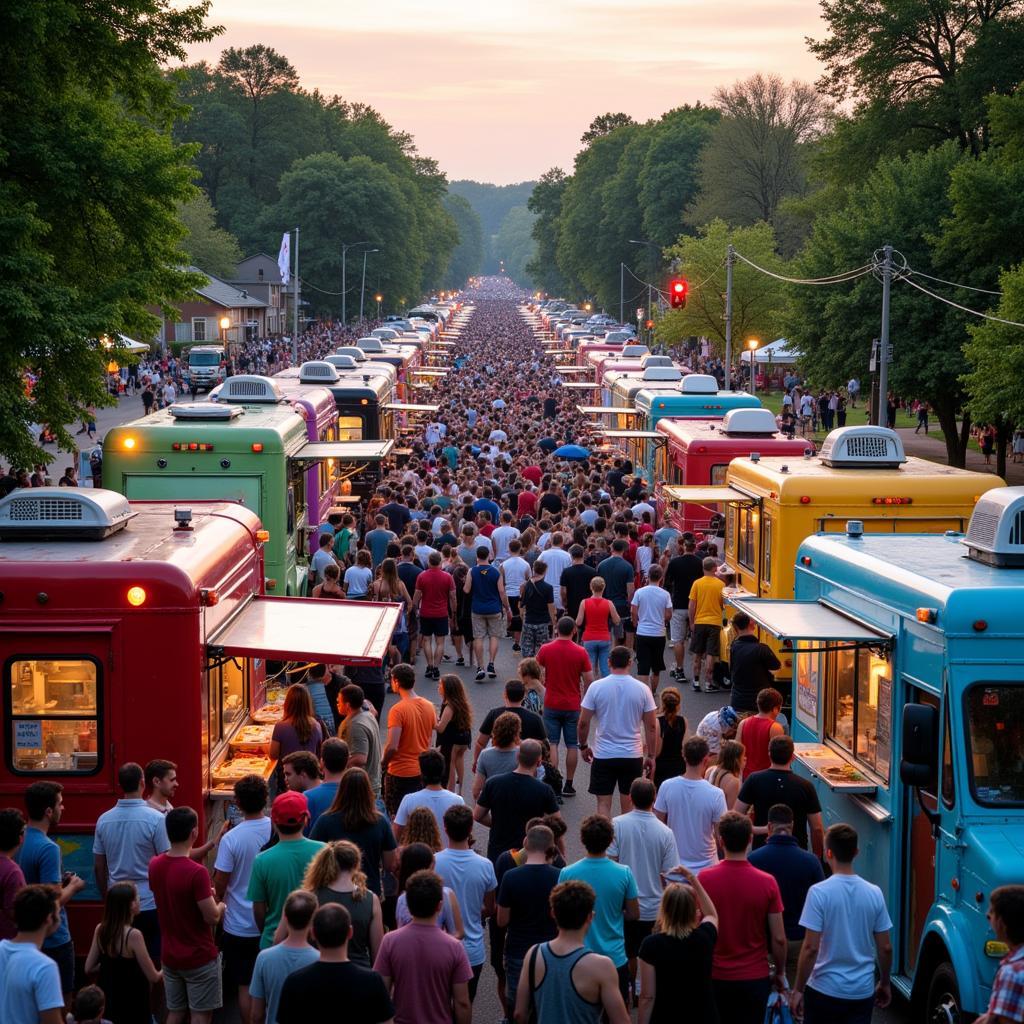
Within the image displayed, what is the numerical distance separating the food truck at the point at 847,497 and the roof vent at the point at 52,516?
672 cm

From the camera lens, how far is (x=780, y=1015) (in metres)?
7.45

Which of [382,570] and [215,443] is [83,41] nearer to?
[215,443]

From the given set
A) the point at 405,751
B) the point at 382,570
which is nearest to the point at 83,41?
the point at 382,570

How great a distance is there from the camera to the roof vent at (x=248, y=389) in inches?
880

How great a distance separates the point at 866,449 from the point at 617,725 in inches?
224

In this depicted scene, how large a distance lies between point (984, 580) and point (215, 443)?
1070cm

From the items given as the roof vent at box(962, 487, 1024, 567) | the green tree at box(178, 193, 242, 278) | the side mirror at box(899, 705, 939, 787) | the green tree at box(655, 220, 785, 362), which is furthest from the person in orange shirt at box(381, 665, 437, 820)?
the green tree at box(178, 193, 242, 278)

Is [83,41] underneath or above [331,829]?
above

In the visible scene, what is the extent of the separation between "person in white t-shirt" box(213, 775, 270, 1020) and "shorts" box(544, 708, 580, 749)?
5.31 metres

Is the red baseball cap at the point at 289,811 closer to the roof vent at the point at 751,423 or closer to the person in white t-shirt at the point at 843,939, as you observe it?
the person in white t-shirt at the point at 843,939

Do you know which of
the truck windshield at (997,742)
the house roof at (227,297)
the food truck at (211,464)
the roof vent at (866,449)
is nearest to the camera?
the truck windshield at (997,742)

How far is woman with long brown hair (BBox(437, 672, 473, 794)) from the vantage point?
11531mm

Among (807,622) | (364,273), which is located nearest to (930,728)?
(807,622)

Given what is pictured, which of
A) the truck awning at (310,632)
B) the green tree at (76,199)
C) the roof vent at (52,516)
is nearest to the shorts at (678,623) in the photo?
the truck awning at (310,632)
